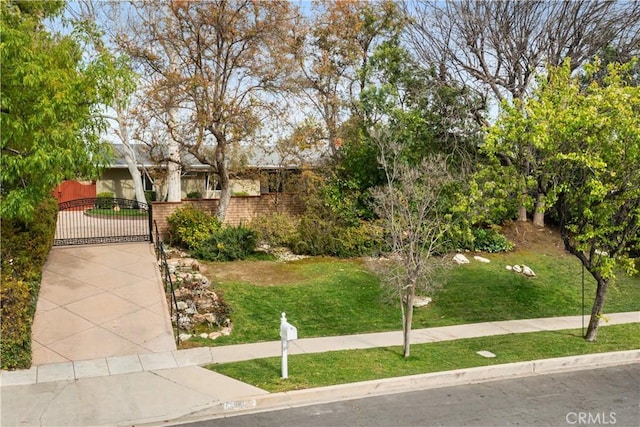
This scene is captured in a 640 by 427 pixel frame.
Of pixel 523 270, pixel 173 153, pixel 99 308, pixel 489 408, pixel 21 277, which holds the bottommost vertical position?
pixel 489 408

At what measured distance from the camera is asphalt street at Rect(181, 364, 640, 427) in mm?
6539

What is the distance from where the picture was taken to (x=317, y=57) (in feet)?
68.4

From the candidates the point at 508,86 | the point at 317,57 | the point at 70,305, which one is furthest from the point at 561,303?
the point at 317,57

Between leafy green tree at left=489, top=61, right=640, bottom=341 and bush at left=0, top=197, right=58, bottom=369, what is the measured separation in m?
8.90

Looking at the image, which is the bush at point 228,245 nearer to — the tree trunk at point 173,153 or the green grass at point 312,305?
the green grass at point 312,305

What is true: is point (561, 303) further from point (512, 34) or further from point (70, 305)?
point (70, 305)

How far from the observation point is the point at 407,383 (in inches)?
310

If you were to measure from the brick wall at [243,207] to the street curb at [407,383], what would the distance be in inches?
405

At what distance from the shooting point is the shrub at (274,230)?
1582 centimetres

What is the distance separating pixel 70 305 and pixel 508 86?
47.7ft

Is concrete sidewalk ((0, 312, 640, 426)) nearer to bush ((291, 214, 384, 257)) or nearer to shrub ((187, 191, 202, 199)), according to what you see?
bush ((291, 214, 384, 257))

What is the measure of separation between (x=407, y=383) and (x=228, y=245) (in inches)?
325

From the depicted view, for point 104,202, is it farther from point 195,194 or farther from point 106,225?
point 195,194

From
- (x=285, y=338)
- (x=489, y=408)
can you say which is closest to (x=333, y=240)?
(x=285, y=338)
